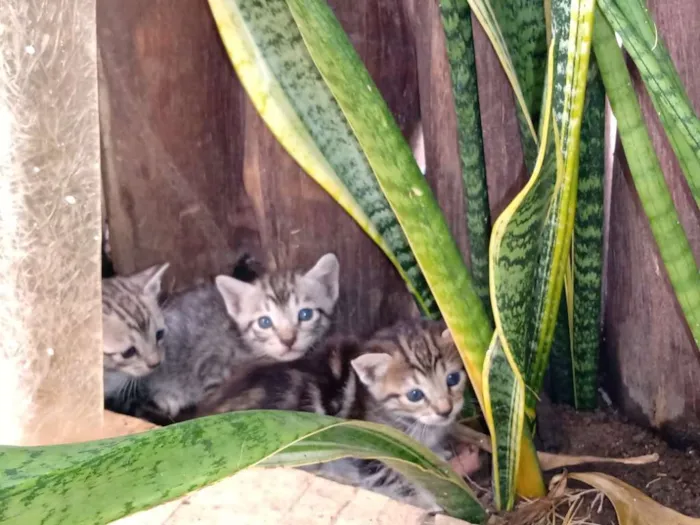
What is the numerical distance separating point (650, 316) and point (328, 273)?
59 cm

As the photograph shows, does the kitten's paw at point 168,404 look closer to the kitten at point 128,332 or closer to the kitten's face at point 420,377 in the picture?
the kitten at point 128,332

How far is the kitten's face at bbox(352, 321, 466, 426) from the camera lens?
1.19 m

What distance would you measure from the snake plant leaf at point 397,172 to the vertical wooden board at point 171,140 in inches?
28.3

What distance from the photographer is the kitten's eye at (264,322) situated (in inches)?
56.4

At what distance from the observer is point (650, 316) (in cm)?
109

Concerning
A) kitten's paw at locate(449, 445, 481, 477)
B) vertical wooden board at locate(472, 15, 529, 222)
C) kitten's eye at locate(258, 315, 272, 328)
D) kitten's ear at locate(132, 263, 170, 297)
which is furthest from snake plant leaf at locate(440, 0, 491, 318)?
kitten's ear at locate(132, 263, 170, 297)

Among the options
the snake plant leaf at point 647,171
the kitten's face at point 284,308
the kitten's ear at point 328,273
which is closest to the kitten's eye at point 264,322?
the kitten's face at point 284,308

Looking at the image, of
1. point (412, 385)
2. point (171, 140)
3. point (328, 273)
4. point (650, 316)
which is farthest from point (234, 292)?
point (650, 316)

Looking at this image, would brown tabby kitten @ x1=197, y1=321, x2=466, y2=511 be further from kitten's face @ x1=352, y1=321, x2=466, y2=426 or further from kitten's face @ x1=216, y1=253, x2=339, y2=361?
kitten's face @ x1=216, y1=253, x2=339, y2=361

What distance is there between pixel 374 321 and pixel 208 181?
1.45 ft

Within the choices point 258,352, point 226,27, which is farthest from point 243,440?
point 258,352

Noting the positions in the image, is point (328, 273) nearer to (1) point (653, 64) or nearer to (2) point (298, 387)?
(2) point (298, 387)

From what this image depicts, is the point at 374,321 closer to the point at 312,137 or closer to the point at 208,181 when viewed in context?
the point at 208,181

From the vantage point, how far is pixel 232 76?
4.64 ft
